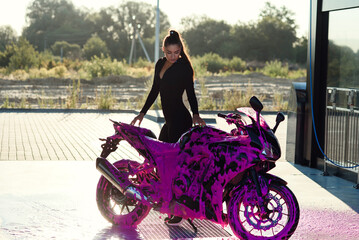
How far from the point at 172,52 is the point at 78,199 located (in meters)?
2.16

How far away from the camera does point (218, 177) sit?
554cm

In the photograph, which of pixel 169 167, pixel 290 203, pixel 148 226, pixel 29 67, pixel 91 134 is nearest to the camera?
pixel 290 203

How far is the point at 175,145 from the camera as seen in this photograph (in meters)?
5.80

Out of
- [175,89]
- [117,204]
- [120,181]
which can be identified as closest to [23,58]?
[175,89]

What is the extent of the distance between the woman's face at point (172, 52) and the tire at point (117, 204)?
1087 mm

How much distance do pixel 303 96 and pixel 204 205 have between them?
5.15 metres

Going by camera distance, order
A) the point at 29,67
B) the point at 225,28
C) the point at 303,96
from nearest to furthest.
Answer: the point at 303,96 < the point at 29,67 < the point at 225,28

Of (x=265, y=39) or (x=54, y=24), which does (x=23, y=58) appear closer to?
(x=265, y=39)

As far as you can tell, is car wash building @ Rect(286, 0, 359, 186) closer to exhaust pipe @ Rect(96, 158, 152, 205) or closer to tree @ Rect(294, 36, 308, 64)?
exhaust pipe @ Rect(96, 158, 152, 205)

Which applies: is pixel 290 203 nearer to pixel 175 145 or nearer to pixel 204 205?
pixel 204 205

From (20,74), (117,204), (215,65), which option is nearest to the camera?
(117,204)

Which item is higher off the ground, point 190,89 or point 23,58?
point 190,89

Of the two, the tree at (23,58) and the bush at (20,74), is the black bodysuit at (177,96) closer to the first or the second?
the bush at (20,74)

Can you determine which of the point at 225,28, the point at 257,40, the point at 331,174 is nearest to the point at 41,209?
the point at 331,174
